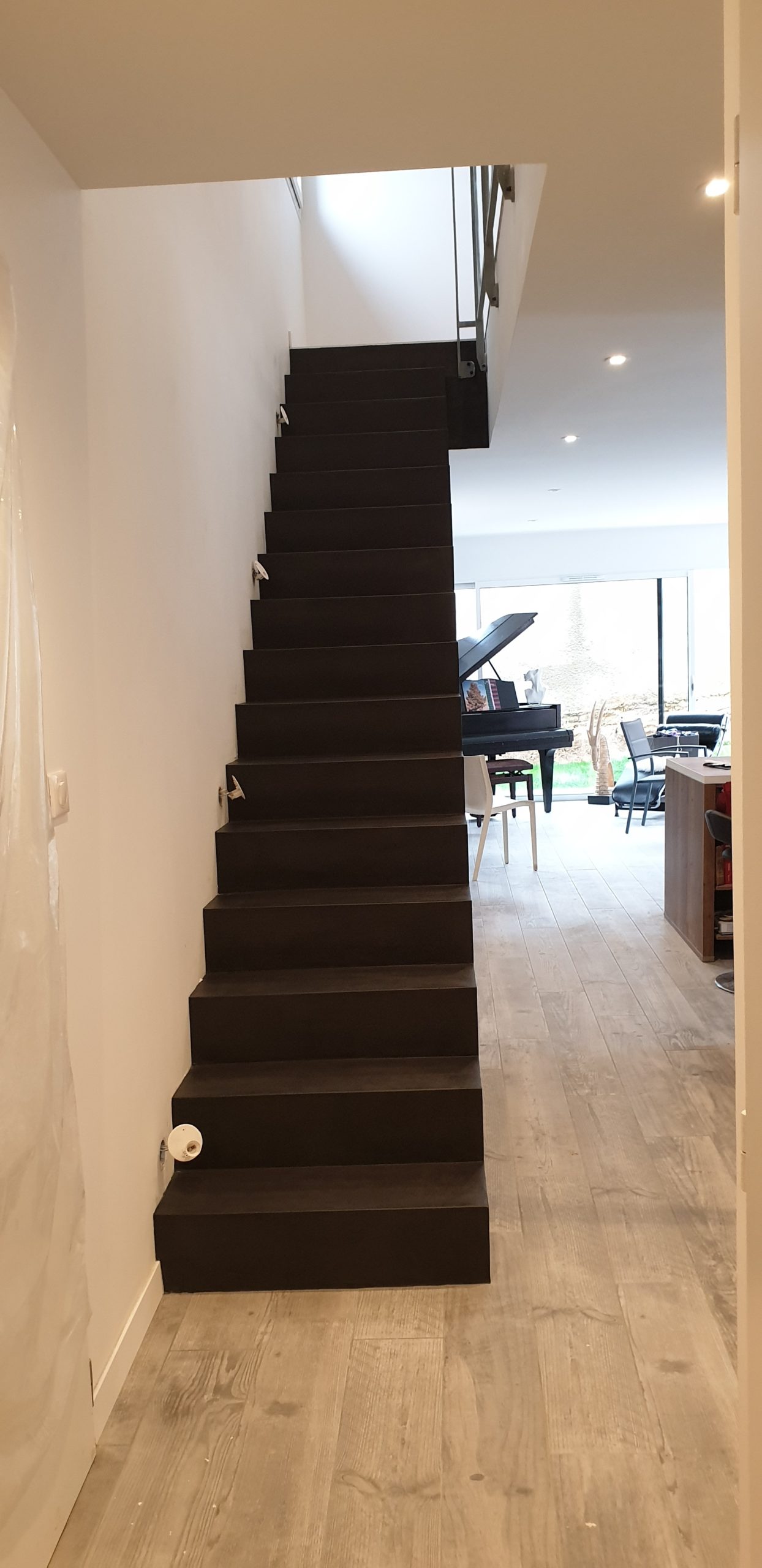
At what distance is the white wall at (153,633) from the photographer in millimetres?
2184

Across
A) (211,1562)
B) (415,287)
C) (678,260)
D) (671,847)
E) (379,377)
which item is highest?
(415,287)

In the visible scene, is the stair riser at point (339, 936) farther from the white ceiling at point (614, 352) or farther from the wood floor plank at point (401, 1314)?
the white ceiling at point (614, 352)

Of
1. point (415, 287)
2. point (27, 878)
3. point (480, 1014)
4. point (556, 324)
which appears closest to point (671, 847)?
point (480, 1014)

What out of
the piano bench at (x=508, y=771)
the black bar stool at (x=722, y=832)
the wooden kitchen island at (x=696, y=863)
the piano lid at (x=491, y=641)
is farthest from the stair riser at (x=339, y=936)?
the piano lid at (x=491, y=641)

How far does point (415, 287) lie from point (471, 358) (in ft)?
4.65

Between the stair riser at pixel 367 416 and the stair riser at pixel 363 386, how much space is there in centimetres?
20

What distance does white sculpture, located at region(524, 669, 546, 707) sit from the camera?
9.77m

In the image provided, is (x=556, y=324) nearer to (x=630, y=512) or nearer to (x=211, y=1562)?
(x=211, y=1562)

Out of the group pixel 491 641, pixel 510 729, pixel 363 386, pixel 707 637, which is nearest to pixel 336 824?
pixel 363 386

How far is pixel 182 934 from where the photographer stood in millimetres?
2828

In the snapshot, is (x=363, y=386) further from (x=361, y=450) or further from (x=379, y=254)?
(x=379, y=254)

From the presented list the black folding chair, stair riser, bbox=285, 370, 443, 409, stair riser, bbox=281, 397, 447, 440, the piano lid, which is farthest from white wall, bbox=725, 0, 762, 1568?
the black folding chair

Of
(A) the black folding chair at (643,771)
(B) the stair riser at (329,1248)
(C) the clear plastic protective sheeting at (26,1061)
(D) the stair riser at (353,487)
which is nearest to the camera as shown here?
(C) the clear plastic protective sheeting at (26,1061)

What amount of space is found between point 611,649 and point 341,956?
7.79 metres
